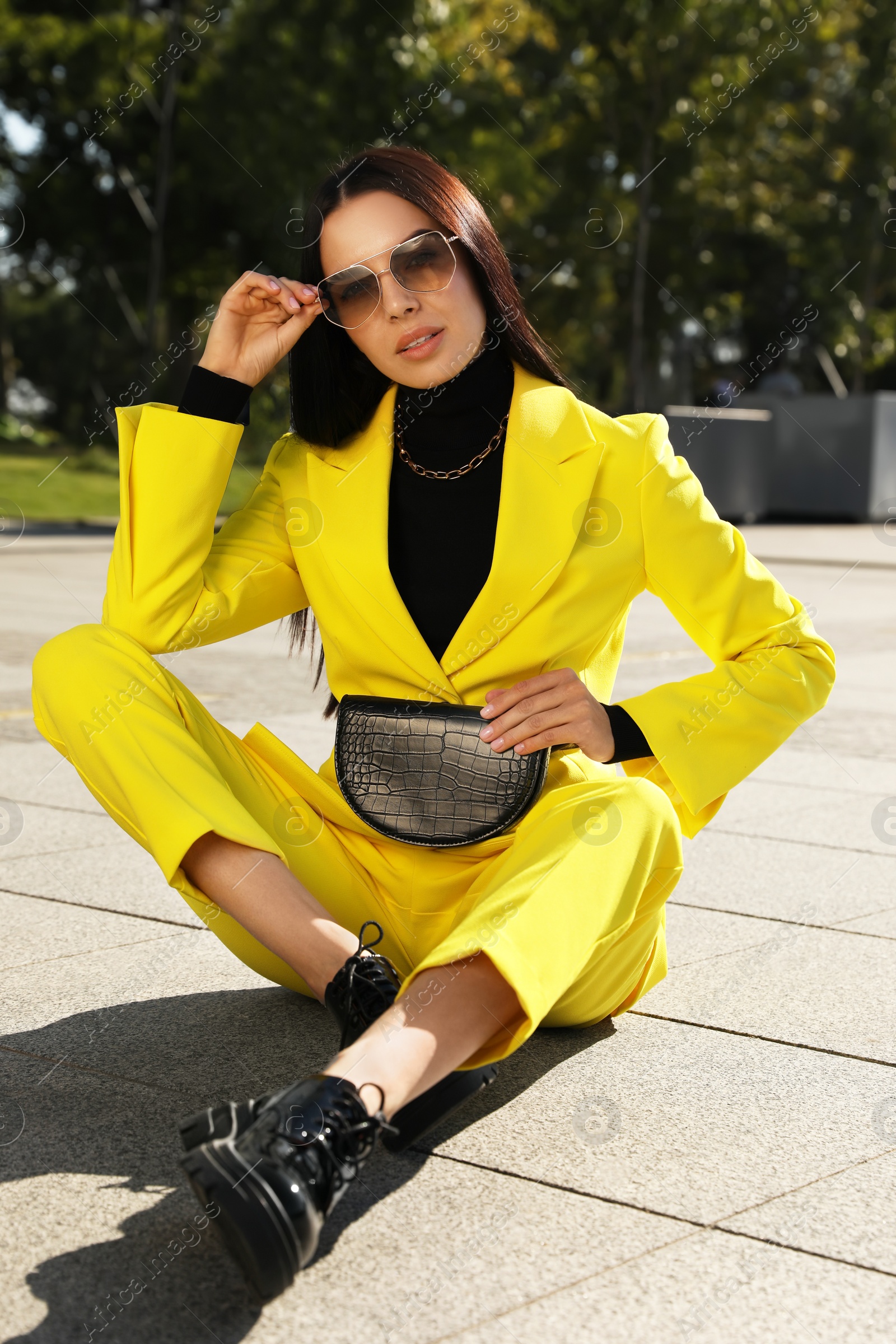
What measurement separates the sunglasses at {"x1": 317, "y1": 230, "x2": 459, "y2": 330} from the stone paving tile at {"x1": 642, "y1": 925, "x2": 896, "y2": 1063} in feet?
4.73

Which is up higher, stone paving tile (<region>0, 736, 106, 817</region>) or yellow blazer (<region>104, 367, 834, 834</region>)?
yellow blazer (<region>104, 367, 834, 834</region>)

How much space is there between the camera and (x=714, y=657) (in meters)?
→ 2.69

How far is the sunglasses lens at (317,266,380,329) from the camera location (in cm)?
261

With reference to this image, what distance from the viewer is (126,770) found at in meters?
2.38

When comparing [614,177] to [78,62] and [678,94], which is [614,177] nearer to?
[678,94]

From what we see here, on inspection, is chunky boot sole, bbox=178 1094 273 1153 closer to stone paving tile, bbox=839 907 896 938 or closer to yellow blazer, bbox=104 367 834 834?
yellow blazer, bbox=104 367 834 834

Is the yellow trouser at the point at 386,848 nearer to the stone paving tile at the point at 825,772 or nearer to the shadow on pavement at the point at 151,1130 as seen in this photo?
the shadow on pavement at the point at 151,1130

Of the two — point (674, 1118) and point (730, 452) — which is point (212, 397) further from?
point (730, 452)

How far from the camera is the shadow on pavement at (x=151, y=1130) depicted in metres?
1.78

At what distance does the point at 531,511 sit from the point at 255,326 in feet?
2.10

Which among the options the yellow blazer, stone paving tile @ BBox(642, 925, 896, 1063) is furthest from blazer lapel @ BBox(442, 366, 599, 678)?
stone paving tile @ BBox(642, 925, 896, 1063)

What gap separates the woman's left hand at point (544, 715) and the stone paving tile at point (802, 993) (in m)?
0.73

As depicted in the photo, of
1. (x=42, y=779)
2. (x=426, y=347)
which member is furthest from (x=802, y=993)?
(x=42, y=779)

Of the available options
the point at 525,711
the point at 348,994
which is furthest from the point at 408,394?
the point at 348,994
